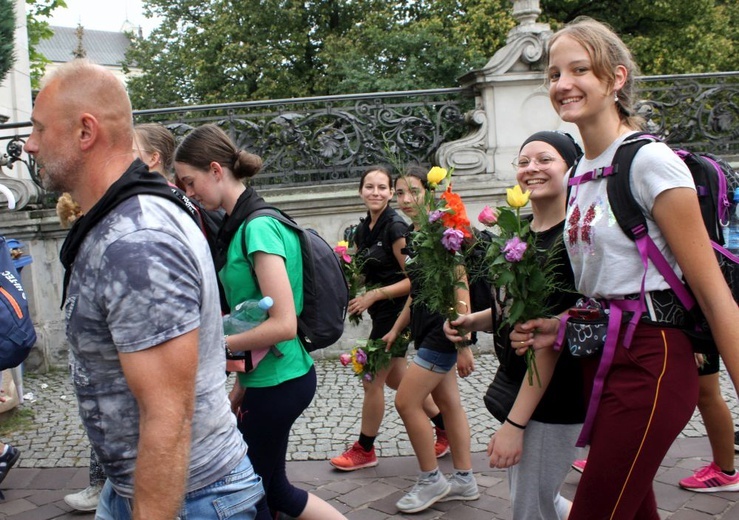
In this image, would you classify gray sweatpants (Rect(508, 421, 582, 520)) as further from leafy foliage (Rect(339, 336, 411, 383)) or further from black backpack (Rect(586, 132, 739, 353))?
leafy foliage (Rect(339, 336, 411, 383))

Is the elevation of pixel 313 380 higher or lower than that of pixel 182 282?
lower

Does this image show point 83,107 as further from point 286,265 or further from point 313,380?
point 313,380

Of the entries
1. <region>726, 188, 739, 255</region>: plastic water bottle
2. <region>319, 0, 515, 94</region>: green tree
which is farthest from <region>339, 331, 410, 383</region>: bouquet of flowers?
<region>319, 0, 515, 94</region>: green tree

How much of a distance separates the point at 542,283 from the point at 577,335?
0.22 metres

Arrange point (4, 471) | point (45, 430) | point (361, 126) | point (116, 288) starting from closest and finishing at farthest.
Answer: point (116, 288) < point (4, 471) < point (45, 430) < point (361, 126)

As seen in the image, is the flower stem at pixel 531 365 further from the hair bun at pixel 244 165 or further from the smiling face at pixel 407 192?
the smiling face at pixel 407 192

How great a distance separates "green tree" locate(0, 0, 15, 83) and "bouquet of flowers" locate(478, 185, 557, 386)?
222 inches

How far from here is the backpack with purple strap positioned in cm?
243

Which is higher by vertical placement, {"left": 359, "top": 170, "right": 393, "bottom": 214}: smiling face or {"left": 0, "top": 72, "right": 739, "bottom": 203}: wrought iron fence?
{"left": 0, "top": 72, "right": 739, "bottom": 203}: wrought iron fence

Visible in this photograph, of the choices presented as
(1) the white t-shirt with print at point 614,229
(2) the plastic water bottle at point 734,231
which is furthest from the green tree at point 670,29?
(1) the white t-shirt with print at point 614,229

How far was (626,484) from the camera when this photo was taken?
96.8 inches

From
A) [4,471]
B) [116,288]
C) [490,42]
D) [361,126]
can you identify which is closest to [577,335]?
[116,288]

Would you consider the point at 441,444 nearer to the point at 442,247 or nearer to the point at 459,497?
the point at 459,497

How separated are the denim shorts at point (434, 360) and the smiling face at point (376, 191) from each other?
122 centimetres
